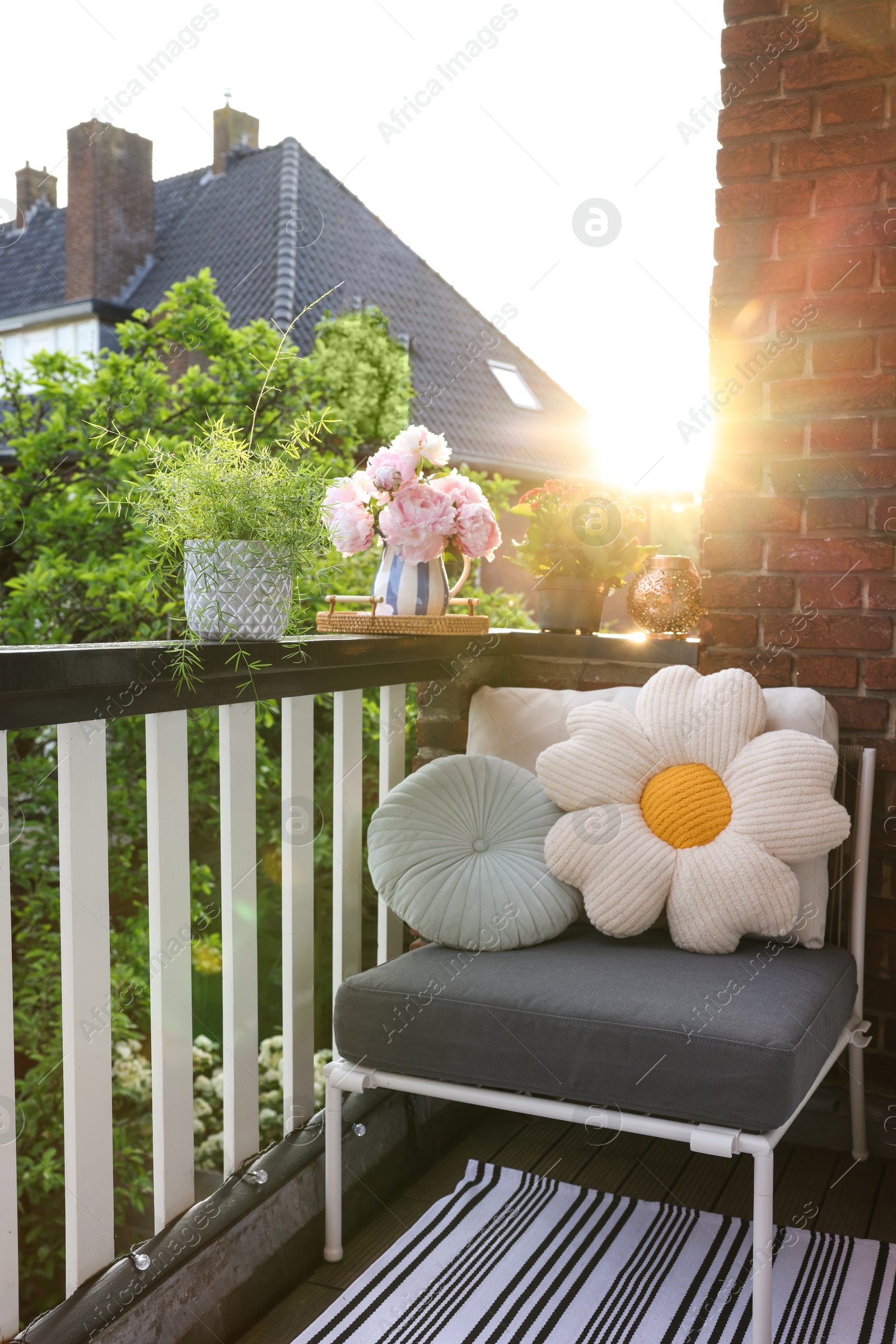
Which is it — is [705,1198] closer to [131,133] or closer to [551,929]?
[551,929]

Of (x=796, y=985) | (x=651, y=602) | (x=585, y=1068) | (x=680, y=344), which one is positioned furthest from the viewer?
(x=680, y=344)

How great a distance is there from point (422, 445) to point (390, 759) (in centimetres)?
64

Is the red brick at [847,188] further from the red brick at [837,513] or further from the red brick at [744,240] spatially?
the red brick at [837,513]

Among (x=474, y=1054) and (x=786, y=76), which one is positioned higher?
(x=786, y=76)

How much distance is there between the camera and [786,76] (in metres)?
2.01

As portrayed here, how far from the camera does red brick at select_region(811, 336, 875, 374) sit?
6.48 feet

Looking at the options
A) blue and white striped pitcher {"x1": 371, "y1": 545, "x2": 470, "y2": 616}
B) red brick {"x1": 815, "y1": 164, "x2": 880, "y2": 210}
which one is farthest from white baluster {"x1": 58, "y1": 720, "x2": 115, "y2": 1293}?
red brick {"x1": 815, "y1": 164, "x2": 880, "y2": 210}

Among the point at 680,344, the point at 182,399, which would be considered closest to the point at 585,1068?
the point at 680,344

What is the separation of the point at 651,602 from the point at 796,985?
0.94 metres

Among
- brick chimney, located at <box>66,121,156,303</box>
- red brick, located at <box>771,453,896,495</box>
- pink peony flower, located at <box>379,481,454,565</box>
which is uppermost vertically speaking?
brick chimney, located at <box>66,121,156,303</box>

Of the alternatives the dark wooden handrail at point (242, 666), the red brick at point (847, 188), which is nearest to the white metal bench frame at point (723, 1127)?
the dark wooden handrail at point (242, 666)

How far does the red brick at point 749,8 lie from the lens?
2014mm

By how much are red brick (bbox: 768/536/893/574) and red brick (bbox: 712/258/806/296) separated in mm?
497

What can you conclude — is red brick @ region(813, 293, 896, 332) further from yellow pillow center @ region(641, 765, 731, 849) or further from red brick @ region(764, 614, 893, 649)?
yellow pillow center @ region(641, 765, 731, 849)
